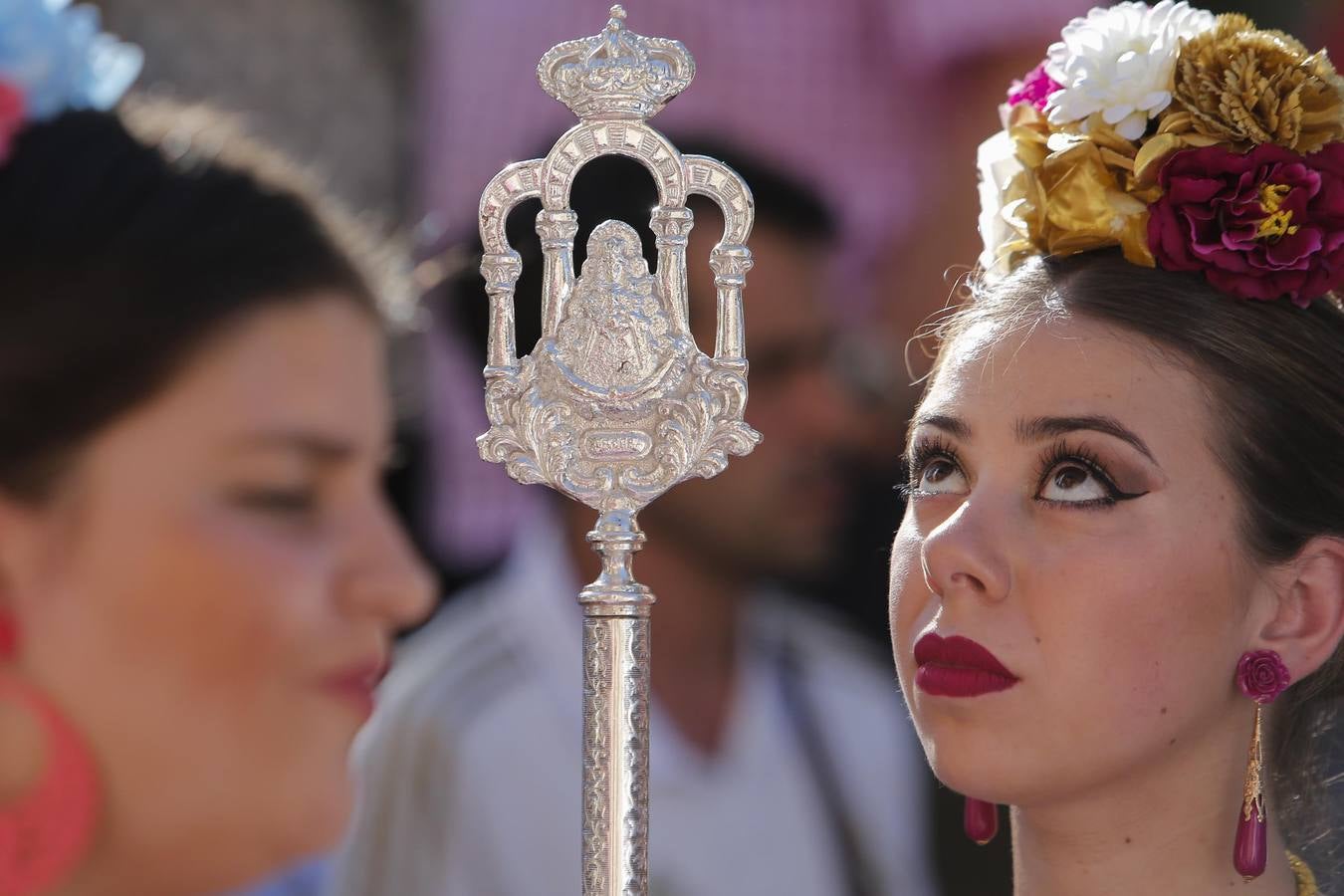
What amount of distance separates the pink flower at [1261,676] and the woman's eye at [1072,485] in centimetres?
28

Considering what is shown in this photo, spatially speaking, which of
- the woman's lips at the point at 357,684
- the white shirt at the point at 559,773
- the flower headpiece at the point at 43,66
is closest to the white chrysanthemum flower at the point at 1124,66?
the woman's lips at the point at 357,684

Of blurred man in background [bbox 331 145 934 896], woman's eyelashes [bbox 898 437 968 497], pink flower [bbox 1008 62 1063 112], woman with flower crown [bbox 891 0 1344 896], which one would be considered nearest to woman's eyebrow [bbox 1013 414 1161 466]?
woman with flower crown [bbox 891 0 1344 896]

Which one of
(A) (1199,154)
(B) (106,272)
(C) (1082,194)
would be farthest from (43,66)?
(A) (1199,154)

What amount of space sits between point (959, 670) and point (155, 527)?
1.16 m

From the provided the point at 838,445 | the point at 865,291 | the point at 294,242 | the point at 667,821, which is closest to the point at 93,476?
A: the point at 294,242

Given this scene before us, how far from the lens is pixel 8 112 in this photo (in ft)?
9.04

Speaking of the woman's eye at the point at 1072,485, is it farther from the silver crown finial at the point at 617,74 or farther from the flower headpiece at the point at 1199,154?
the silver crown finial at the point at 617,74

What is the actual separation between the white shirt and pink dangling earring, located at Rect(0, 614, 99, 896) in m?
1.24

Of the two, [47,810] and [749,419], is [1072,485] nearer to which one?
[47,810]

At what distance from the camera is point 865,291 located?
478 centimetres

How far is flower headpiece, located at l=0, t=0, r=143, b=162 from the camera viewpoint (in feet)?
9.10

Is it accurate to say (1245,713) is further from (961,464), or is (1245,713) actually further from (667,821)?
(667,821)

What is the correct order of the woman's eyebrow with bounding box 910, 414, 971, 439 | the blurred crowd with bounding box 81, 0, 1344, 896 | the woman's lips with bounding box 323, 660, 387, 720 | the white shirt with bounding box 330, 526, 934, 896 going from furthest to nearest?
the blurred crowd with bounding box 81, 0, 1344, 896 → the white shirt with bounding box 330, 526, 934, 896 → the woman's lips with bounding box 323, 660, 387, 720 → the woman's eyebrow with bounding box 910, 414, 971, 439

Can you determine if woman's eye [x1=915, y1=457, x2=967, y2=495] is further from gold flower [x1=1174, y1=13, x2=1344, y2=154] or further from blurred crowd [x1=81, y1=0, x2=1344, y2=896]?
blurred crowd [x1=81, y1=0, x2=1344, y2=896]
